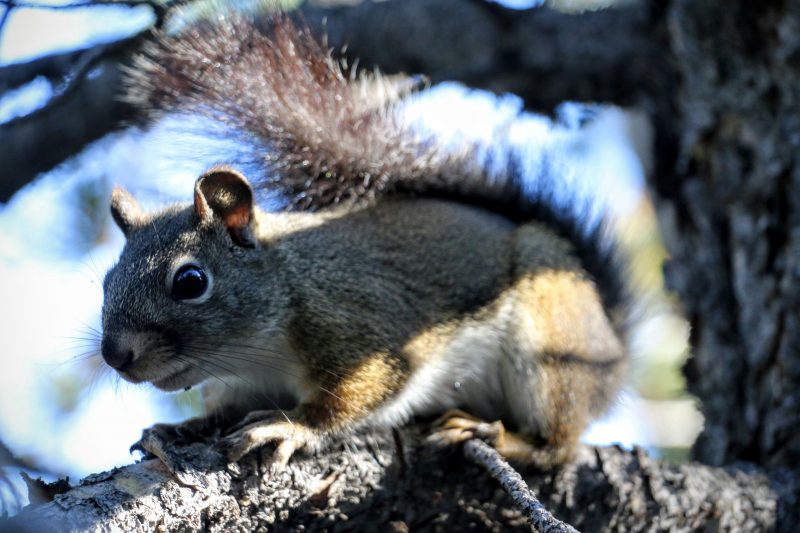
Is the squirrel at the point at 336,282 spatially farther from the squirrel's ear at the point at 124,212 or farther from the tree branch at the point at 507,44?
the tree branch at the point at 507,44

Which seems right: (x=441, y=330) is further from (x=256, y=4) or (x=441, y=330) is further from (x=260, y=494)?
(x=256, y=4)

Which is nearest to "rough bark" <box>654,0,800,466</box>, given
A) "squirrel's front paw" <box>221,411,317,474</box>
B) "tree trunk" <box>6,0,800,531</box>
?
"tree trunk" <box>6,0,800,531</box>

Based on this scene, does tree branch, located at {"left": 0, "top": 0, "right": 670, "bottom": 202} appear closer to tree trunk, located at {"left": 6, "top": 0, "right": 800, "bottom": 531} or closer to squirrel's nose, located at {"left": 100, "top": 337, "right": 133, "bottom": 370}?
tree trunk, located at {"left": 6, "top": 0, "right": 800, "bottom": 531}

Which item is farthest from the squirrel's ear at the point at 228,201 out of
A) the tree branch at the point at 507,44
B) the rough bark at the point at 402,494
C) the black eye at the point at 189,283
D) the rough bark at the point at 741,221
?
the rough bark at the point at 741,221

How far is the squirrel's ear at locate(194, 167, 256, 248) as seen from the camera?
269 cm

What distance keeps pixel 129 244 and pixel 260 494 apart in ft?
3.30

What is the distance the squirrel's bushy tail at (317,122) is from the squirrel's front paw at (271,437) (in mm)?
965

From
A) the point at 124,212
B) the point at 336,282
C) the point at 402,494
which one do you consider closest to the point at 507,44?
the point at 336,282

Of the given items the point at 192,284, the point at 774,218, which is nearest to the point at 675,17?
the point at 774,218

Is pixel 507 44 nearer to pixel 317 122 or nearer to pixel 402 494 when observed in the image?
pixel 317 122

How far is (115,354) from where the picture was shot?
2371 mm

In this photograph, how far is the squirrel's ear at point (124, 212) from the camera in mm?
2955

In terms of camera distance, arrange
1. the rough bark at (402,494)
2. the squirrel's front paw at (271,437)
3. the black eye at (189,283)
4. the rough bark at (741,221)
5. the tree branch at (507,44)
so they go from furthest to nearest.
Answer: the tree branch at (507,44), the rough bark at (741,221), the black eye at (189,283), the squirrel's front paw at (271,437), the rough bark at (402,494)

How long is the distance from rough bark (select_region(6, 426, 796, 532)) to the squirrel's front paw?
0.04m
